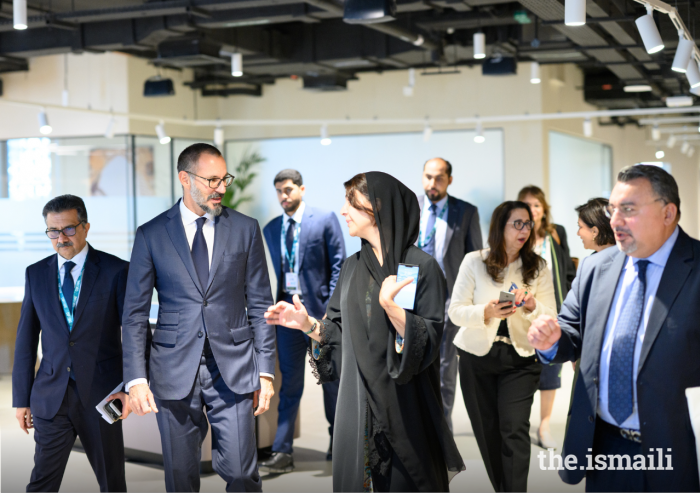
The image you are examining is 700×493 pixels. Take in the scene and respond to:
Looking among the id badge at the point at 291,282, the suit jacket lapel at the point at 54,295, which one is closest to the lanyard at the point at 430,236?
the id badge at the point at 291,282

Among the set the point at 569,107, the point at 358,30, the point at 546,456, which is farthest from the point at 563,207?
the point at 546,456

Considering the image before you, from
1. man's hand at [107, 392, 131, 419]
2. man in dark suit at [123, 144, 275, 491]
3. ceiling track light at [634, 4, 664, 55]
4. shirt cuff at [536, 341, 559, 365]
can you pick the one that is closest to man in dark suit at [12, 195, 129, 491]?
man's hand at [107, 392, 131, 419]

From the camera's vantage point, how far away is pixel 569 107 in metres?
12.6

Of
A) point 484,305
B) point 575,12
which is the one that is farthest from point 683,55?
point 484,305

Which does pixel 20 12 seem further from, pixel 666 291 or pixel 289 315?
pixel 666 291

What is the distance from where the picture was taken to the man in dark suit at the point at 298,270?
5.14 m

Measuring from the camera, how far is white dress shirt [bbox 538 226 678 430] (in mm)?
2373

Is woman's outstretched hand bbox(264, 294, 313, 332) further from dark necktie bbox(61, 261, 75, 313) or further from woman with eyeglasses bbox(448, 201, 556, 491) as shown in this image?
woman with eyeglasses bbox(448, 201, 556, 491)

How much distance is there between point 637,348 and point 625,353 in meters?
0.04

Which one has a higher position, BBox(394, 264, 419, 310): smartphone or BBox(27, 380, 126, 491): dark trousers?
BBox(394, 264, 419, 310): smartphone

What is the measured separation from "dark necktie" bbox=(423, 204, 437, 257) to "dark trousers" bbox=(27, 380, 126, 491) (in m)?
2.56

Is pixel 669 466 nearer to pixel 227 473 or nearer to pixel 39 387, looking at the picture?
pixel 227 473

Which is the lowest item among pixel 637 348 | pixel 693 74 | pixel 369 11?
pixel 637 348

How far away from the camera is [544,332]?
7.97ft
